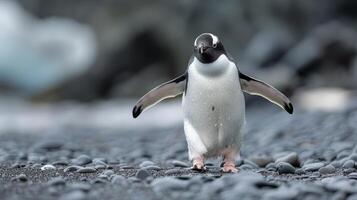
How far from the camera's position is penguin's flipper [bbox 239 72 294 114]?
4656 millimetres

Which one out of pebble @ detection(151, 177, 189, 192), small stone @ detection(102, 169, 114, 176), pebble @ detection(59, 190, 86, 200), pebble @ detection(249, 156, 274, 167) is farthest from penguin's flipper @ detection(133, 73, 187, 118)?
pebble @ detection(59, 190, 86, 200)

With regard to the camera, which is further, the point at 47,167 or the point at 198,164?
the point at 47,167

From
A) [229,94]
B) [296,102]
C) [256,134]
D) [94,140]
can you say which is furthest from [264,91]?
[296,102]

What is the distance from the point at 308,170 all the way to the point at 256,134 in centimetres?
329

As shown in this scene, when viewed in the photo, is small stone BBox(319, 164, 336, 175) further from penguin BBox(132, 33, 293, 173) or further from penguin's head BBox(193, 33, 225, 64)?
penguin's head BBox(193, 33, 225, 64)

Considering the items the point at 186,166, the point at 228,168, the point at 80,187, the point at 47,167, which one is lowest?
the point at 80,187

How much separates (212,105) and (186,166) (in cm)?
74

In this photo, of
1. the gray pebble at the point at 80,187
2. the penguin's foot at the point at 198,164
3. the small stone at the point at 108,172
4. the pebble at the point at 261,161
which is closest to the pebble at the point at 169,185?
the gray pebble at the point at 80,187

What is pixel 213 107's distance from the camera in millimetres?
4375

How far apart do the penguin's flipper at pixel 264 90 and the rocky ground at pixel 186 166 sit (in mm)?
371

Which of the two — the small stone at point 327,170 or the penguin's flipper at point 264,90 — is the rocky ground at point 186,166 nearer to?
the small stone at point 327,170

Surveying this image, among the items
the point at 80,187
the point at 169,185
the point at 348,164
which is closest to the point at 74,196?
the point at 80,187

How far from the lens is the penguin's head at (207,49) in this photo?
4.23 m

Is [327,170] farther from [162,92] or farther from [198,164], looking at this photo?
[162,92]
